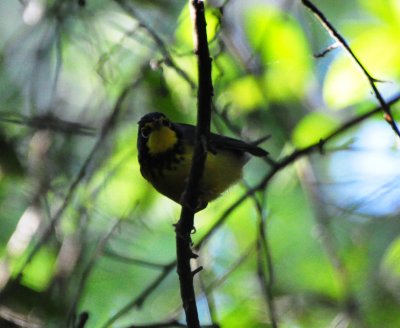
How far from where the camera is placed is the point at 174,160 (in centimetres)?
344

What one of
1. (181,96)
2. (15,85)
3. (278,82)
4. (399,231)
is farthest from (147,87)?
(399,231)

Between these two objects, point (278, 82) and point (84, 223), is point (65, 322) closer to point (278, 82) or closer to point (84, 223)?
point (84, 223)

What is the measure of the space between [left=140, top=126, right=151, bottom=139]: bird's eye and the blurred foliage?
25 cm

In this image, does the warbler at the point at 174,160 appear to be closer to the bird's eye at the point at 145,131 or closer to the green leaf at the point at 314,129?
Answer: the bird's eye at the point at 145,131

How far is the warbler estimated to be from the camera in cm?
344

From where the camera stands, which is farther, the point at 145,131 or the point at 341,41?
the point at 145,131

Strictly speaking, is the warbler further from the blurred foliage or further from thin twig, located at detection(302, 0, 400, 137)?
thin twig, located at detection(302, 0, 400, 137)

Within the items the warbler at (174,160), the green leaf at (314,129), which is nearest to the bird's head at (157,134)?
the warbler at (174,160)

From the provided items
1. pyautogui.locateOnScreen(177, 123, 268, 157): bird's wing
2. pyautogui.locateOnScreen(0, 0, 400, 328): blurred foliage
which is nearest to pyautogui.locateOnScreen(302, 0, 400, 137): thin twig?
pyautogui.locateOnScreen(0, 0, 400, 328): blurred foliage

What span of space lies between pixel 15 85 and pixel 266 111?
4.92 ft

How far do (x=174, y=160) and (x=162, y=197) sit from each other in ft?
4.07

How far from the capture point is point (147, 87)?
4.05 metres

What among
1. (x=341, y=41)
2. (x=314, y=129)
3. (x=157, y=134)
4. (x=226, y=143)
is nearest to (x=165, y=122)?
(x=157, y=134)

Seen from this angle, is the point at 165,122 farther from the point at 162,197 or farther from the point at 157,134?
the point at 162,197
